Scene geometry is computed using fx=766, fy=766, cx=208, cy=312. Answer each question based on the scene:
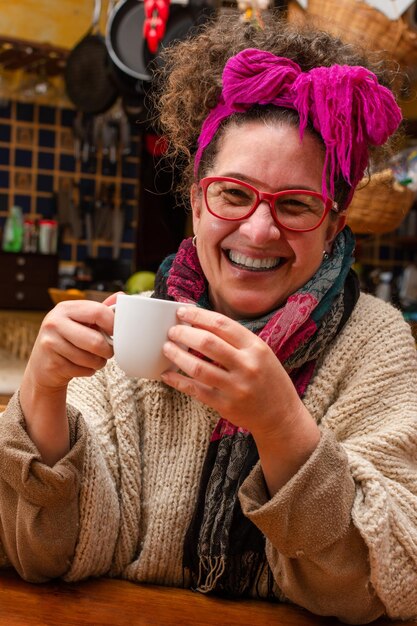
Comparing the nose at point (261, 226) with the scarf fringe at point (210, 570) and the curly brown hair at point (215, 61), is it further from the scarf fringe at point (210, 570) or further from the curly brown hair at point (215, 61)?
the scarf fringe at point (210, 570)

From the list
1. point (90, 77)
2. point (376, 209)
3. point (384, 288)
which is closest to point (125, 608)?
point (376, 209)

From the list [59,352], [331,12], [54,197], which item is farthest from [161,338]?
[54,197]

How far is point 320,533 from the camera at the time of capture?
2.64ft

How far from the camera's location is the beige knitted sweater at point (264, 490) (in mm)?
816

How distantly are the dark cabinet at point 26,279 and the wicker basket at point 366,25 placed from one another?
3596 mm

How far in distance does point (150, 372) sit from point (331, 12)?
132cm

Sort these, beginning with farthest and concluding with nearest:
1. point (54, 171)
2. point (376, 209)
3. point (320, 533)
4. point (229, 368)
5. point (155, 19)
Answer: point (54, 171) < point (155, 19) < point (376, 209) < point (320, 533) < point (229, 368)

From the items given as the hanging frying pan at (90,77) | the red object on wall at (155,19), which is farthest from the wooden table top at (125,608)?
the hanging frying pan at (90,77)

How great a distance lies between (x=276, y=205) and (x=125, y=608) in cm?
52

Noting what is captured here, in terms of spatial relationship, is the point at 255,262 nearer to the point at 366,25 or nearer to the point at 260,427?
the point at 260,427

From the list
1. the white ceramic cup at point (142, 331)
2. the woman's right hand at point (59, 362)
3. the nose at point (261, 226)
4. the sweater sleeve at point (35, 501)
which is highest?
the nose at point (261, 226)

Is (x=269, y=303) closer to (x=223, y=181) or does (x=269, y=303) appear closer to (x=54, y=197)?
(x=223, y=181)

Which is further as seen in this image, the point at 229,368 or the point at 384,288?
the point at 384,288

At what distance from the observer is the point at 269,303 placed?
40.2 inches
